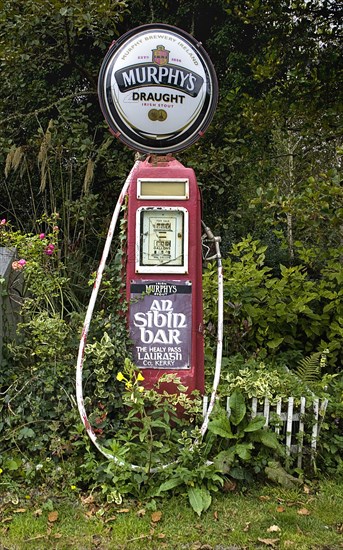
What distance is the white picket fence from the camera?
444 cm

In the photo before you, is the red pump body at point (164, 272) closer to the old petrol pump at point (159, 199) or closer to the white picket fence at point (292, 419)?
the old petrol pump at point (159, 199)

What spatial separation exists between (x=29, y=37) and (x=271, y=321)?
4.43m

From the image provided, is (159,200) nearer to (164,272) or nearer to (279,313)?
(164,272)

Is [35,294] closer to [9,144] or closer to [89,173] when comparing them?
[89,173]

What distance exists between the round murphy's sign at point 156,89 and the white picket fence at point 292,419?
6.07ft

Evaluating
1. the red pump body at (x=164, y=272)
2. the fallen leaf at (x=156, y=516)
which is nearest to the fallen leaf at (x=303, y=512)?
the fallen leaf at (x=156, y=516)

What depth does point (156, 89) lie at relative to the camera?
450 centimetres

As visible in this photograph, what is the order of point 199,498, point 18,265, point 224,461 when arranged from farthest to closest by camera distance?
point 18,265 → point 224,461 → point 199,498

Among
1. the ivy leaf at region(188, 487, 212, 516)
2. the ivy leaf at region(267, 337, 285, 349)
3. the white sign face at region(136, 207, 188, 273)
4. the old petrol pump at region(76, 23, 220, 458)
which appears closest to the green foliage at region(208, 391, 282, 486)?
the ivy leaf at region(188, 487, 212, 516)

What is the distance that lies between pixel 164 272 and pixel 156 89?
1.26m

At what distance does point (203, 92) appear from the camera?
181 inches

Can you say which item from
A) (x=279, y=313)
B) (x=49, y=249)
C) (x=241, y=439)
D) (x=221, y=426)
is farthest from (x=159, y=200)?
(x=279, y=313)

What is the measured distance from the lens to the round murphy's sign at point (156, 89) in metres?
4.49

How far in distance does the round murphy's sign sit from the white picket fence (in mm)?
1851
